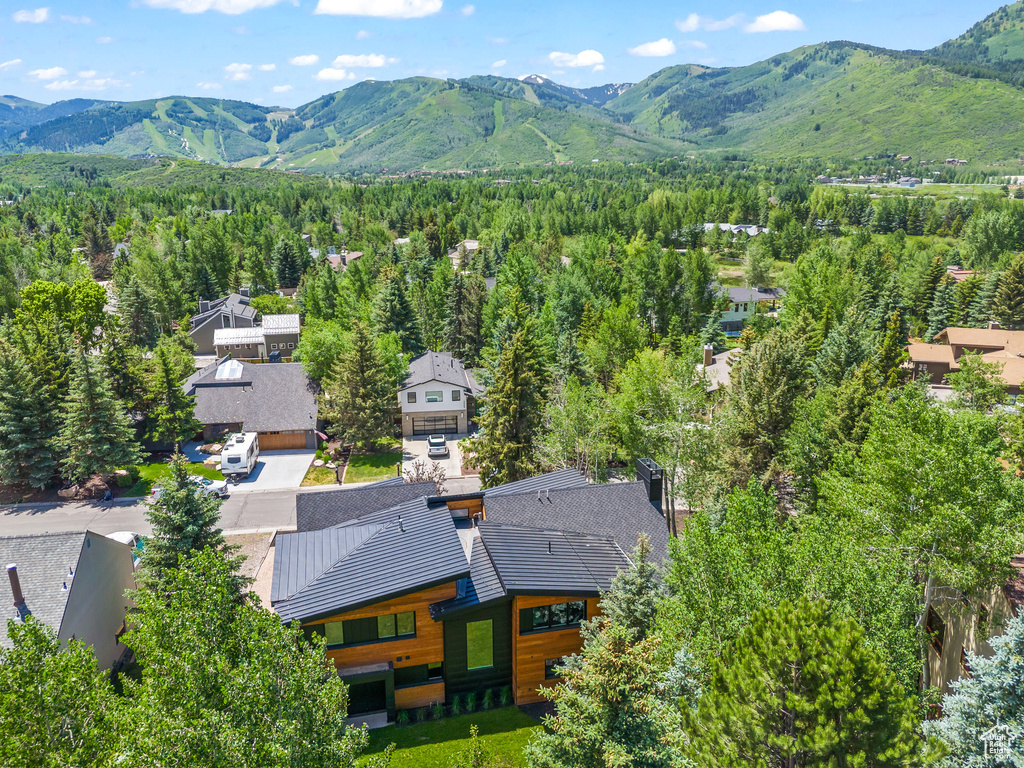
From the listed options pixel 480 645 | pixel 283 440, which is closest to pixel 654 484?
pixel 480 645

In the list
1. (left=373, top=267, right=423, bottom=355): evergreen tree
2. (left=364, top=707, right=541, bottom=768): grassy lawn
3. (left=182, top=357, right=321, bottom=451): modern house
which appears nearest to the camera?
(left=364, top=707, right=541, bottom=768): grassy lawn

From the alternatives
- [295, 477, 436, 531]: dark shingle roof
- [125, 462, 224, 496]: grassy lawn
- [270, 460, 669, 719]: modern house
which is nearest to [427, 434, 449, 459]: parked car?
[125, 462, 224, 496]: grassy lawn

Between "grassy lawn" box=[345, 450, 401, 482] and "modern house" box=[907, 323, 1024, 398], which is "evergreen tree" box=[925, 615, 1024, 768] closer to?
"grassy lawn" box=[345, 450, 401, 482]

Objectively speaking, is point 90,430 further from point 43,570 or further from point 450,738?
point 450,738

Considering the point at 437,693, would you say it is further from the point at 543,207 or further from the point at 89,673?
the point at 543,207

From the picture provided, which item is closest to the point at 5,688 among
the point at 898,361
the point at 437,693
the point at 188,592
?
the point at 188,592

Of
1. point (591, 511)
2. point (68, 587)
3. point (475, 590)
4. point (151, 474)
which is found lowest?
point (151, 474)
